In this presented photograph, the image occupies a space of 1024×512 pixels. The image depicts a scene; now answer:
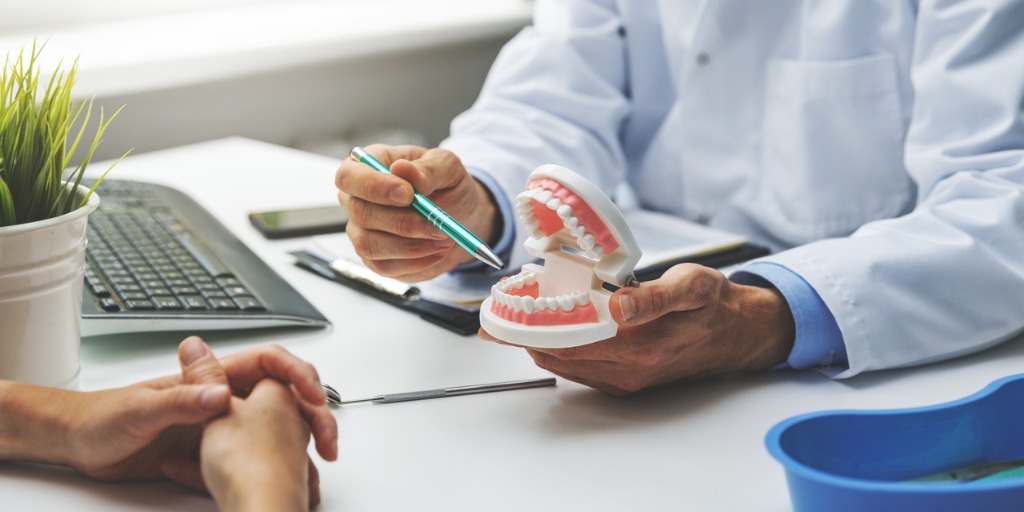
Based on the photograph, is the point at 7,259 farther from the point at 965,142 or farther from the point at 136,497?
the point at 965,142

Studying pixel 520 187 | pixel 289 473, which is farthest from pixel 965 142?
pixel 289 473

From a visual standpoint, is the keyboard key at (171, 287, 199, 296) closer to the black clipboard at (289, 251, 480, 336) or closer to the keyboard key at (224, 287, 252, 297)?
the keyboard key at (224, 287, 252, 297)

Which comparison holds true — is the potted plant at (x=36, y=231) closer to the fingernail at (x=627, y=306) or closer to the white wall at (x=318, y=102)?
the fingernail at (x=627, y=306)

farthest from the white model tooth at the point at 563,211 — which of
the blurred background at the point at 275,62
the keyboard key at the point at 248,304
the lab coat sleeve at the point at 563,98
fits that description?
the blurred background at the point at 275,62

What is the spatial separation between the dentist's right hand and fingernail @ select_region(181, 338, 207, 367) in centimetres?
28

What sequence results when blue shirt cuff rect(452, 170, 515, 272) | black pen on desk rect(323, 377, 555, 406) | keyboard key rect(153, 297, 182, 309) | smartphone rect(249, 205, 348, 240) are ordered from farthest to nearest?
smartphone rect(249, 205, 348, 240) → blue shirt cuff rect(452, 170, 515, 272) → keyboard key rect(153, 297, 182, 309) → black pen on desk rect(323, 377, 555, 406)

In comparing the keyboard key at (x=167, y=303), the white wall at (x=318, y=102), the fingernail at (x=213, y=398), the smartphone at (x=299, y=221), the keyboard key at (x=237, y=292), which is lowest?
the white wall at (x=318, y=102)

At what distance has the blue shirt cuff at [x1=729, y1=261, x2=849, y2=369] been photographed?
83 cm

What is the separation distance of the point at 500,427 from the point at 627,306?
0.13m

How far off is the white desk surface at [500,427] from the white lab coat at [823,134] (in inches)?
2.9

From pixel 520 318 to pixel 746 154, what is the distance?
67 centimetres

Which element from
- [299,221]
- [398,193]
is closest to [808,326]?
[398,193]

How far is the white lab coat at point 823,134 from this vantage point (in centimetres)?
87

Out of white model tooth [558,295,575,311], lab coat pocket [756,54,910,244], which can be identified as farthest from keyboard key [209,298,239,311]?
lab coat pocket [756,54,910,244]
